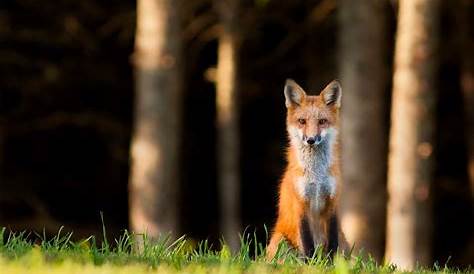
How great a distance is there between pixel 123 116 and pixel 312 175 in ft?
59.2

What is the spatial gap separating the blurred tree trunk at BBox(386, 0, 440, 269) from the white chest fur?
6906 millimetres

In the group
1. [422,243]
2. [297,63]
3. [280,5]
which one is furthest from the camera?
[297,63]

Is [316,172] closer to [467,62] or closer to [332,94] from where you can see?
[332,94]

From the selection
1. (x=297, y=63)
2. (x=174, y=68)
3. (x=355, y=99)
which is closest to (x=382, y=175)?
(x=355, y=99)

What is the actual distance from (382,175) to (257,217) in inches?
342

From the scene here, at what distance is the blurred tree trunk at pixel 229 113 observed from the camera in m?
21.2

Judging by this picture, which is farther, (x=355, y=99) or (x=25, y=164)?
(x=25, y=164)

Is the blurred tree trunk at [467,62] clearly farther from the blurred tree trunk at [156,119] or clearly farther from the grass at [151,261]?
the grass at [151,261]

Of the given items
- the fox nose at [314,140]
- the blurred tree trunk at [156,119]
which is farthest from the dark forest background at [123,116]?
the fox nose at [314,140]

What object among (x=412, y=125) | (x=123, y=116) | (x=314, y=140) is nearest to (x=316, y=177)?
(x=314, y=140)

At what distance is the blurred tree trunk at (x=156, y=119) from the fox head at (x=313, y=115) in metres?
7.60

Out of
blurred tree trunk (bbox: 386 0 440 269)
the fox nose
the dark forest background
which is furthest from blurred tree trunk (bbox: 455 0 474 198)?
the fox nose

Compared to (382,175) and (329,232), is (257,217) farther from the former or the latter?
(329,232)

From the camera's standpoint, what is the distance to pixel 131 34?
81.1 feet
